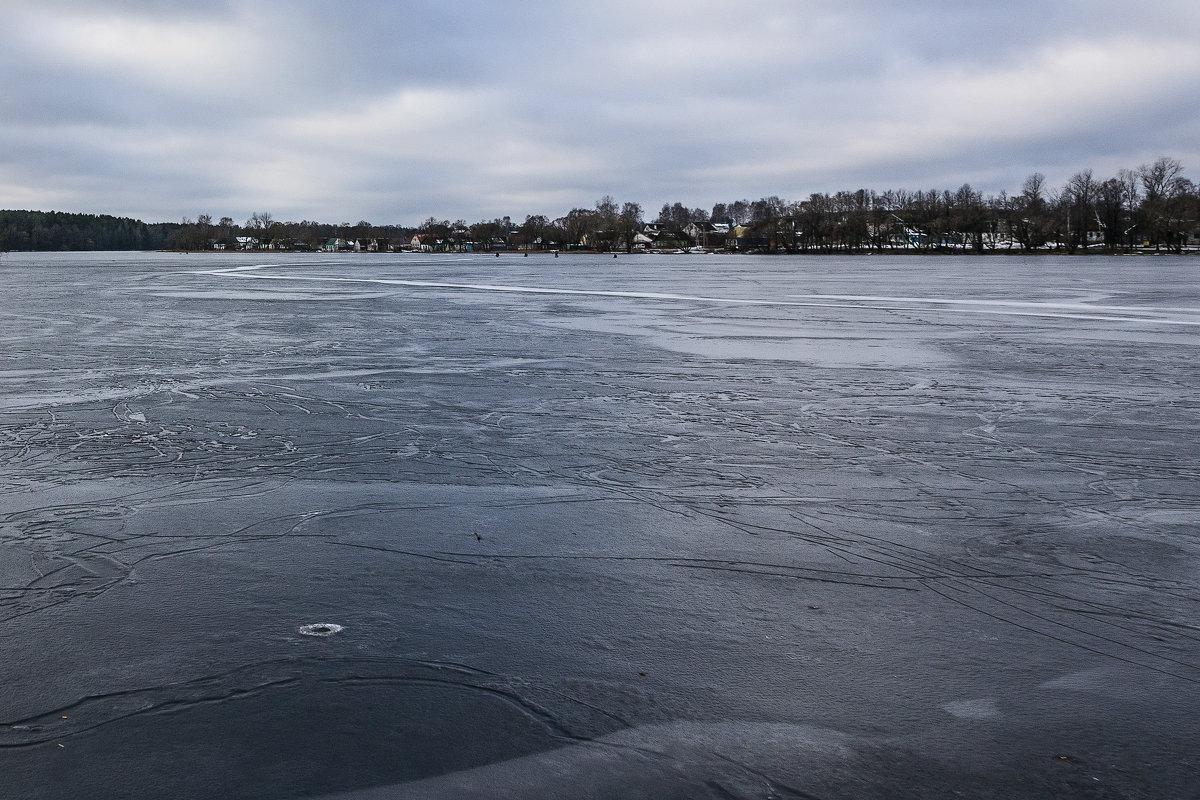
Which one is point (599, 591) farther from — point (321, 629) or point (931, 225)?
point (931, 225)

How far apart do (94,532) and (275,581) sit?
4.82 ft

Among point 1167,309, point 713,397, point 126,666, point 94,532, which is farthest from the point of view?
point 1167,309

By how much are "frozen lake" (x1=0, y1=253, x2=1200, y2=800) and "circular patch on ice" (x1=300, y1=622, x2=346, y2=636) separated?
0.22 ft

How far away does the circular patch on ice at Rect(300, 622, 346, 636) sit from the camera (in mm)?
3982

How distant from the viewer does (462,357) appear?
13867mm

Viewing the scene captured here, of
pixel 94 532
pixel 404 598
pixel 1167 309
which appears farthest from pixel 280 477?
pixel 1167 309

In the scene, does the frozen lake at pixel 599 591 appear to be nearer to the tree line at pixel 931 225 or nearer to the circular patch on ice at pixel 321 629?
Answer: the circular patch on ice at pixel 321 629

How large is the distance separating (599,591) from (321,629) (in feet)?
4.07

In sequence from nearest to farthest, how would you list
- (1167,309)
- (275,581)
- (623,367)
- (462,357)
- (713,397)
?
(275,581) → (713,397) → (623,367) → (462,357) → (1167,309)

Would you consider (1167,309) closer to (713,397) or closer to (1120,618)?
(713,397)

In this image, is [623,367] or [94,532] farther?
[623,367]

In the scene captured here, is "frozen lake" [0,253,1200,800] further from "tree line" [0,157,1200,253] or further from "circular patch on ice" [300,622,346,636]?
"tree line" [0,157,1200,253]

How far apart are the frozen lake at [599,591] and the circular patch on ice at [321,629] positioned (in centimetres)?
7

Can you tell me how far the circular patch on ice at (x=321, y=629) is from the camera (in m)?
3.98
